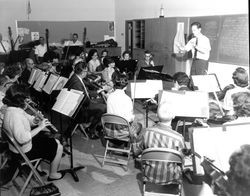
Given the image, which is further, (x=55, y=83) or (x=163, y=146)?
(x=55, y=83)

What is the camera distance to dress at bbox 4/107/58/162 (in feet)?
9.39

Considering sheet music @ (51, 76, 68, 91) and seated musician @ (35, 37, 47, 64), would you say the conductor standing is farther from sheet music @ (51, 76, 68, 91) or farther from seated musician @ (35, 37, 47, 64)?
seated musician @ (35, 37, 47, 64)

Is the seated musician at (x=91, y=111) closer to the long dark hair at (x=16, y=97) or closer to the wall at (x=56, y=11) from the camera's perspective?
the long dark hair at (x=16, y=97)

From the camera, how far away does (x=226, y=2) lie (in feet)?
19.2

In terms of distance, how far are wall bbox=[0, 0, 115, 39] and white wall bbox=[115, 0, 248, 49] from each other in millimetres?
555

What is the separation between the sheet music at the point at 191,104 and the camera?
3.42 meters

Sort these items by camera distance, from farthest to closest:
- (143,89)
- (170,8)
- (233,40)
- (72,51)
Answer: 1. (72,51)
2. (170,8)
3. (233,40)
4. (143,89)

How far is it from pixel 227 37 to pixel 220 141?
4.11 m

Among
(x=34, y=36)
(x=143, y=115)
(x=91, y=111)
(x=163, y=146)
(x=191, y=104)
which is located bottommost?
(x=143, y=115)

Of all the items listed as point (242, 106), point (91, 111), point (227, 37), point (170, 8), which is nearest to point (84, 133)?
point (91, 111)

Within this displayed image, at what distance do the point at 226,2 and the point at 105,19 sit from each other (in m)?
5.89

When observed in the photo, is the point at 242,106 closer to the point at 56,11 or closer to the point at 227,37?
the point at 227,37

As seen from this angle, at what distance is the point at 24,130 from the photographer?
9.48ft

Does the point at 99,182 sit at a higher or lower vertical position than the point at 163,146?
lower
